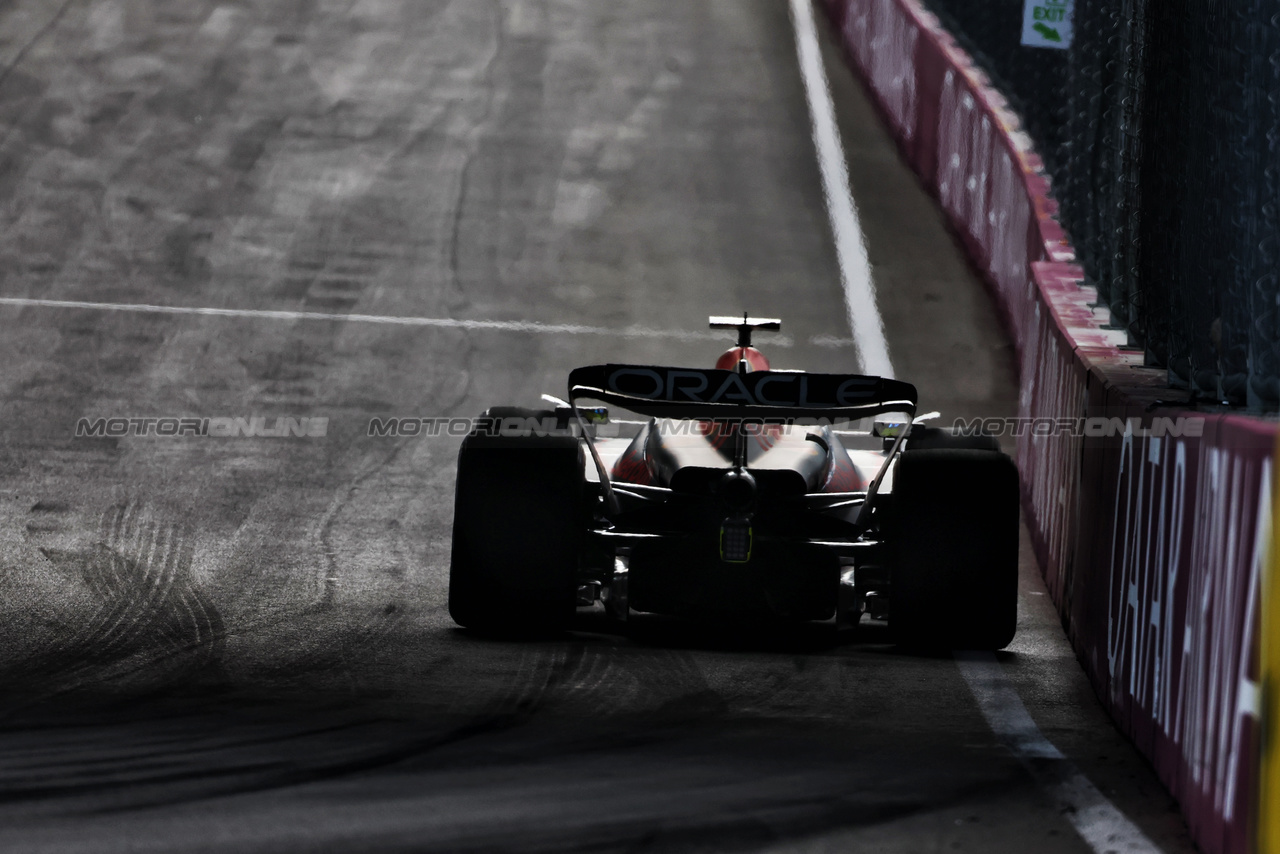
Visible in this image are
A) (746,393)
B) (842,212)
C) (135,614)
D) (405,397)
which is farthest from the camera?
(842,212)

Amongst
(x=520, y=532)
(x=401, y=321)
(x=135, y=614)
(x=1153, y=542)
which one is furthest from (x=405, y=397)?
(x=1153, y=542)

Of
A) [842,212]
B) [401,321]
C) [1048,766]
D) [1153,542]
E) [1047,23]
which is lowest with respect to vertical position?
[1048,766]

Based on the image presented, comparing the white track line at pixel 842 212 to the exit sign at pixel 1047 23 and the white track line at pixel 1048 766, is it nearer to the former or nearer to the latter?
the exit sign at pixel 1047 23

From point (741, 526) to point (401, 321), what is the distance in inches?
357

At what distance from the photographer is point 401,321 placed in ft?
52.8

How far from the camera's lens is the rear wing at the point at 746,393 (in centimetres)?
725

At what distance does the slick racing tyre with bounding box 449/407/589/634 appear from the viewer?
300 inches

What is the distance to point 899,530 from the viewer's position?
24.5 ft

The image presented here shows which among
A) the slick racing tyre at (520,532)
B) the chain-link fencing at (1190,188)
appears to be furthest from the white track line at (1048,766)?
the slick racing tyre at (520,532)

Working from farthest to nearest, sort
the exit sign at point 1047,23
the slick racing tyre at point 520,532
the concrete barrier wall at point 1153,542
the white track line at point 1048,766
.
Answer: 1. the exit sign at point 1047,23
2. the slick racing tyre at point 520,532
3. the white track line at point 1048,766
4. the concrete barrier wall at point 1153,542

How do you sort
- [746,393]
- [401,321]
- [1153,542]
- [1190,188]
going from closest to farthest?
[1153,542]
[746,393]
[1190,188]
[401,321]

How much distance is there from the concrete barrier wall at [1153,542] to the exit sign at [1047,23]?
2767 millimetres

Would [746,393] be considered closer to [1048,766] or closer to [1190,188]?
[1190,188]

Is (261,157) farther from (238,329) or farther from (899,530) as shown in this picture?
(899,530)
